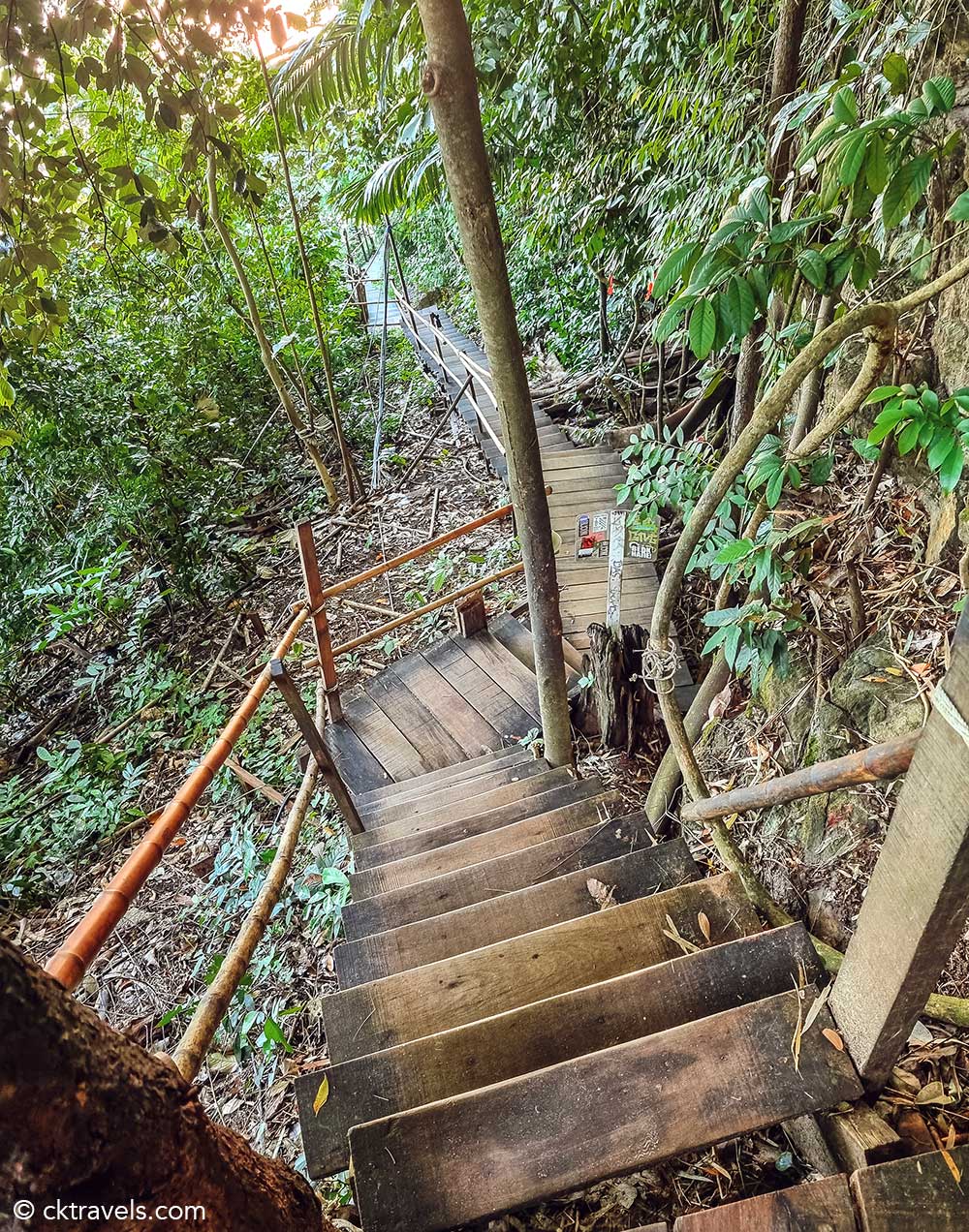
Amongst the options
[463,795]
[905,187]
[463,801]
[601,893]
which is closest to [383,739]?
[463,795]

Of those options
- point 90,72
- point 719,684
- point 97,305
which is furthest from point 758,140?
point 97,305

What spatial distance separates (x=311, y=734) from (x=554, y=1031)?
1523 millimetres

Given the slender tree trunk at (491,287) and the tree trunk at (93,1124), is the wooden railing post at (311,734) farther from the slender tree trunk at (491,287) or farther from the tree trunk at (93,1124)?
the tree trunk at (93,1124)

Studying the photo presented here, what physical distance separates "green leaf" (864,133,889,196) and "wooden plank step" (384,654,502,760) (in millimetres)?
3184

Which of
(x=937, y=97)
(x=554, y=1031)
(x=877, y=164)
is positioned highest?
(x=937, y=97)

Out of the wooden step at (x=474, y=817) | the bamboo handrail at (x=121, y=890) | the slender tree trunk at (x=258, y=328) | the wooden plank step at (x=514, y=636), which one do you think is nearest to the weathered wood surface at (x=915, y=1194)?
the bamboo handrail at (x=121, y=890)

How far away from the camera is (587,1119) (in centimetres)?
132

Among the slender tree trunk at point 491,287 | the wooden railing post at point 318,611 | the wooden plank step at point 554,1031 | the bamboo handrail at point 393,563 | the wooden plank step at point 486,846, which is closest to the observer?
the wooden plank step at point 554,1031

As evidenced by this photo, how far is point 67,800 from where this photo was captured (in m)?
5.39

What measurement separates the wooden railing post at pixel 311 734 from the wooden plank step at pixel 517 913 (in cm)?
82

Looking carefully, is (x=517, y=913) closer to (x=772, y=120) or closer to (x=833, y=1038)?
(x=833, y=1038)

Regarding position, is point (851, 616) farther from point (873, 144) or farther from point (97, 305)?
point (97, 305)

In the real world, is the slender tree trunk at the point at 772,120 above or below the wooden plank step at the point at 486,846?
above

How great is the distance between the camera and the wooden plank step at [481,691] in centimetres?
419
